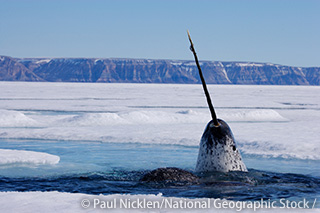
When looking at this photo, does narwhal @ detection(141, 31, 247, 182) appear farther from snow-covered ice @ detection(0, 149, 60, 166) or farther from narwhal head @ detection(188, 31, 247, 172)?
snow-covered ice @ detection(0, 149, 60, 166)

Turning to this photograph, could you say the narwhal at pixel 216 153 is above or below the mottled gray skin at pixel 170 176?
above

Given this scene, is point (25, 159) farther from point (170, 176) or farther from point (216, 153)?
point (216, 153)

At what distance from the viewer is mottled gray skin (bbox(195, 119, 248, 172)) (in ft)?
16.3

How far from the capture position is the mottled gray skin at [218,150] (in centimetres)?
498

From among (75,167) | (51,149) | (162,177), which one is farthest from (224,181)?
(51,149)

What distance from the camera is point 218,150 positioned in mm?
5000

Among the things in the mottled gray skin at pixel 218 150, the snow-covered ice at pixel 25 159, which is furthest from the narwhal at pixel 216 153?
the snow-covered ice at pixel 25 159

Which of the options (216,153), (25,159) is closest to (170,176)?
(216,153)

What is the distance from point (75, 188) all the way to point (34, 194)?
866 mm

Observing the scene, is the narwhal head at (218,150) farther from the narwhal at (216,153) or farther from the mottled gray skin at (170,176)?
the mottled gray skin at (170,176)

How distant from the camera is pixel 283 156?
791 centimetres

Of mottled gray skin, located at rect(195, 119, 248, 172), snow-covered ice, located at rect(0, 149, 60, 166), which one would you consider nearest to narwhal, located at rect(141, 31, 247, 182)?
mottled gray skin, located at rect(195, 119, 248, 172)

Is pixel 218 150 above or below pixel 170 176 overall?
above

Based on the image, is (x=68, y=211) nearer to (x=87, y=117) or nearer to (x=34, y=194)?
(x=34, y=194)
